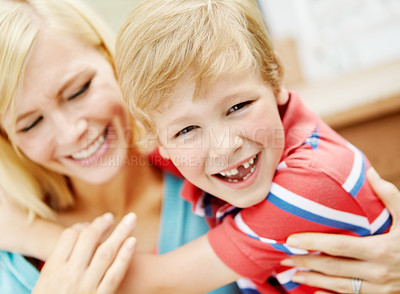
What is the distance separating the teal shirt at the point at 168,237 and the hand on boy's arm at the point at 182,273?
18 centimetres

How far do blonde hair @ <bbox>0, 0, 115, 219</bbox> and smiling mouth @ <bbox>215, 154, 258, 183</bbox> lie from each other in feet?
1.83

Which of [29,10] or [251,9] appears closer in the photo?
[251,9]

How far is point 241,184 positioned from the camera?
2.86 feet

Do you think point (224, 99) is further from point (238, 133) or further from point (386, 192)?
point (386, 192)

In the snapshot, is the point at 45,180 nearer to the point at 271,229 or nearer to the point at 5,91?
the point at 5,91

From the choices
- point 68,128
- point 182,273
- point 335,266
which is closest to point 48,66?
point 68,128

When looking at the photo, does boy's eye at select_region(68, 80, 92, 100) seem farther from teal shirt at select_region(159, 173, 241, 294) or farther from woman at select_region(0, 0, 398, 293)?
teal shirt at select_region(159, 173, 241, 294)

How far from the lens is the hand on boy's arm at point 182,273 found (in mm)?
915

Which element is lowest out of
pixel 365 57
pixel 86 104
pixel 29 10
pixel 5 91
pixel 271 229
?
pixel 365 57

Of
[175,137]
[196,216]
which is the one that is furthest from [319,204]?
[196,216]

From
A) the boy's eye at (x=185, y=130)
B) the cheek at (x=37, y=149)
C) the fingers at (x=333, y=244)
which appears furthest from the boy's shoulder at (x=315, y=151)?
the cheek at (x=37, y=149)

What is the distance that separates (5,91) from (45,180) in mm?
429

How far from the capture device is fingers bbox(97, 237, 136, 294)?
90cm

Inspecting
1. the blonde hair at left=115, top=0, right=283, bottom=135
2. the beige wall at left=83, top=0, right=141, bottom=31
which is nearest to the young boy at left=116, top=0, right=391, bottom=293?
the blonde hair at left=115, top=0, right=283, bottom=135
